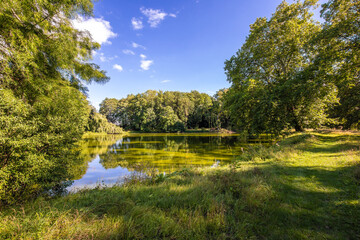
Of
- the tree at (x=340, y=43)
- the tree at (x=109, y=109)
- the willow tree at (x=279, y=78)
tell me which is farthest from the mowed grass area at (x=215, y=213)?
the tree at (x=109, y=109)

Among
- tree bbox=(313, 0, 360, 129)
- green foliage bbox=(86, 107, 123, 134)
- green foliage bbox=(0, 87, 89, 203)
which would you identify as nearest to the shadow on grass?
green foliage bbox=(0, 87, 89, 203)

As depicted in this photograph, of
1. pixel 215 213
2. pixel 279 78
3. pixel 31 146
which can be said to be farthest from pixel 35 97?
pixel 279 78

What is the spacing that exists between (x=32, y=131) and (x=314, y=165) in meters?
10.9

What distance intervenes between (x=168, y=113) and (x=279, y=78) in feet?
156

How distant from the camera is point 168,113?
57188 millimetres

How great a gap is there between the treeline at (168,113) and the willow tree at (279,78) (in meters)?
39.7

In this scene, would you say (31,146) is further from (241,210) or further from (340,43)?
(340,43)

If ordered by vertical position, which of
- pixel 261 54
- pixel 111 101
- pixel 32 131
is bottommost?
pixel 32 131

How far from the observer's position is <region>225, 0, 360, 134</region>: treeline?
7852 mm

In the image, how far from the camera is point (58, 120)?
5.56m

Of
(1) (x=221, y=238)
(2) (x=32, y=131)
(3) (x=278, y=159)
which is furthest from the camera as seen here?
(3) (x=278, y=159)

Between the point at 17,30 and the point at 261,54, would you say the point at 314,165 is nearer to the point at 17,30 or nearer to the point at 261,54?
the point at 261,54

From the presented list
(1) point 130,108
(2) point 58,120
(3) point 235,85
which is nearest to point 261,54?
(3) point 235,85

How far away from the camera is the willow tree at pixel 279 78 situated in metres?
8.90
